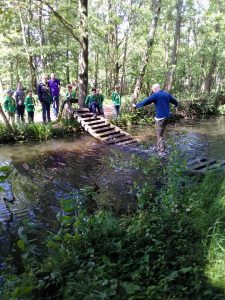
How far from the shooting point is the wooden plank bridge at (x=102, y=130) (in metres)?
13.1

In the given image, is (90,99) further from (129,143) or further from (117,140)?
(129,143)

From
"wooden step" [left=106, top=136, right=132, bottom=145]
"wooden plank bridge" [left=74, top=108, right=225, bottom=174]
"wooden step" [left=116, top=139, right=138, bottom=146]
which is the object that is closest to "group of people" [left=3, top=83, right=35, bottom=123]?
"wooden plank bridge" [left=74, top=108, right=225, bottom=174]

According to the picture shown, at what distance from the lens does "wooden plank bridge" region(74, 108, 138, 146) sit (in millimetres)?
13086

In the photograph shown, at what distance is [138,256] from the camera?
414 cm

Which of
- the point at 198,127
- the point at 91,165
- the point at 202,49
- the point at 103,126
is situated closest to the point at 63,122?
the point at 103,126

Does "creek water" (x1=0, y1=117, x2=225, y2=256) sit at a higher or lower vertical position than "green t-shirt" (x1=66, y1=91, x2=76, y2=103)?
lower

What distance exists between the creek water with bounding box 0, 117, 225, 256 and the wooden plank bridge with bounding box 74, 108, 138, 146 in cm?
41

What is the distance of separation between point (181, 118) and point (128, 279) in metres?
17.7

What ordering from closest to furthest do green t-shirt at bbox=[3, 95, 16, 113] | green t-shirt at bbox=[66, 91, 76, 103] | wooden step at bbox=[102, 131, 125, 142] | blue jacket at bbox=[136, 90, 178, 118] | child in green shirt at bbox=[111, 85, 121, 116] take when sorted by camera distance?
blue jacket at bbox=[136, 90, 178, 118] < wooden step at bbox=[102, 131, 125, 142] < green t-shirt at bbox=[3, 95, 16, 113] < green t-shirt at bbox=[66, 91, 76, 103] < child in green shirt at bbox=[111, 85, 121, 116]

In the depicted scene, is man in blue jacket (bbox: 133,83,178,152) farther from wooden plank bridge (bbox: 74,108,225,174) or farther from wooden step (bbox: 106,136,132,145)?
wooden step (bbox: 106,136,132,145)

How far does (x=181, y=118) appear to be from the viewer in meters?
20.5

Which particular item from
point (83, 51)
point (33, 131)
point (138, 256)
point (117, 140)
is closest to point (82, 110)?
point (33, 131)

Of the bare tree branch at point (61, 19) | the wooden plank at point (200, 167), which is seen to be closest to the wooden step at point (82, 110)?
the bare tree branch at point (61, 19)

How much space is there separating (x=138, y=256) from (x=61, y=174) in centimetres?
525
